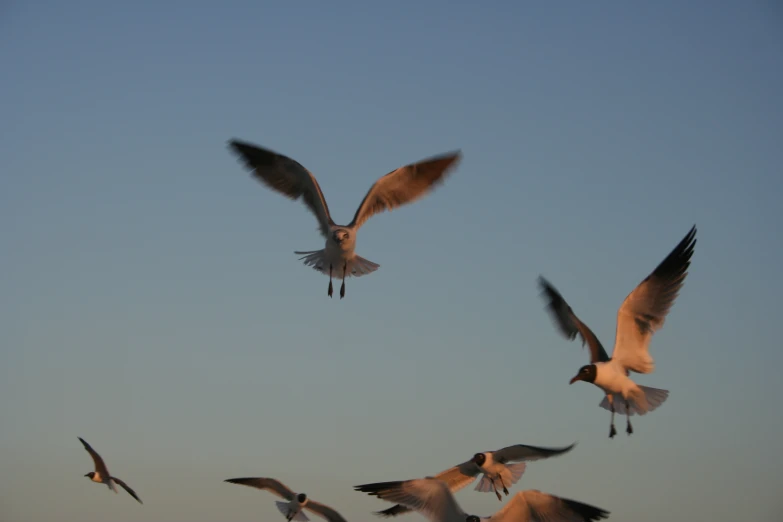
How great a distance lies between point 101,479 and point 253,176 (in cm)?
729

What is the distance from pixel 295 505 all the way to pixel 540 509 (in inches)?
A: 181

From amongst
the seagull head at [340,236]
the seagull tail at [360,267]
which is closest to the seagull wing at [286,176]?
the seagull head at [340,236]

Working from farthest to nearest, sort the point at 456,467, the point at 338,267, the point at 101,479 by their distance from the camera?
the point at 101,479 → the point at 338,267 → the point at 456,467

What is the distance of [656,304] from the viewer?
13.1 meters

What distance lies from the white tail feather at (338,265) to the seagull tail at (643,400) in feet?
15.0

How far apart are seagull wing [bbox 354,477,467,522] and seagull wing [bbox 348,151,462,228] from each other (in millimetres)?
4436

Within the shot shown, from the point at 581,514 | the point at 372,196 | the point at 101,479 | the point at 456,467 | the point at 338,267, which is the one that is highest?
the point at 372,196

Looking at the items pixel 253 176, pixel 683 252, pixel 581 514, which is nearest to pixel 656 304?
pixel 683 252

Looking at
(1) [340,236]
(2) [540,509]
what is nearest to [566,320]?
(2) [540,509]

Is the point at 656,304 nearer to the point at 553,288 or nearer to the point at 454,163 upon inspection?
the point at 553,288

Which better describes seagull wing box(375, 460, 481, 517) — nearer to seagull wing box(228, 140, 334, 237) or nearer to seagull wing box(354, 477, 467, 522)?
seagull wing box(354, 477, 467, 522)

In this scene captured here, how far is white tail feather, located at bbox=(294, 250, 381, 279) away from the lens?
636 inches

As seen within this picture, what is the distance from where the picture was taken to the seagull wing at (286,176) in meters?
16.1

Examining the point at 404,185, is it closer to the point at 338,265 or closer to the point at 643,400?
the point at 338,265
